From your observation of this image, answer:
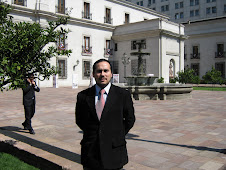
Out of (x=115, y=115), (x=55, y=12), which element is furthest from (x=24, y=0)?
(x=115, y=115)

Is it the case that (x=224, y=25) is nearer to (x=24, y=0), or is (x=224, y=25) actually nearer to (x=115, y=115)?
(x=24, y=0)

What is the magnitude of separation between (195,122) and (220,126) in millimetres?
775

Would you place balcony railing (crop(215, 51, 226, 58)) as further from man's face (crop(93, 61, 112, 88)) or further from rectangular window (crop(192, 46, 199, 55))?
man's face (crop(93, 61, 112, 88))

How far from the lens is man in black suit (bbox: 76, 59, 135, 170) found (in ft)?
7.84

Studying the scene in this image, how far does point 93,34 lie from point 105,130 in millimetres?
28250

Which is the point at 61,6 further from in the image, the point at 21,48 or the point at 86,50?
the point at 21,48

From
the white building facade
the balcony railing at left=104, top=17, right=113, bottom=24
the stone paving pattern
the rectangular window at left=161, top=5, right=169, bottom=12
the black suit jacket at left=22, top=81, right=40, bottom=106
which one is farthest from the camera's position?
the rectangular window at left=161, top=5, right=169, bottom=12

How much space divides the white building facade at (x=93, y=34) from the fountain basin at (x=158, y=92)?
1269 centimetres

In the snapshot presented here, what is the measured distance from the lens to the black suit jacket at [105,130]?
7.83 feet

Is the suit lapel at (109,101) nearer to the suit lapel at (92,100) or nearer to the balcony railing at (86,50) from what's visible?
the suit lapel at (92,100)

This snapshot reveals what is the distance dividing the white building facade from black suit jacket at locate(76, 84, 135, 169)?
73.7 feet

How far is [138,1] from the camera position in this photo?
56.5 metres

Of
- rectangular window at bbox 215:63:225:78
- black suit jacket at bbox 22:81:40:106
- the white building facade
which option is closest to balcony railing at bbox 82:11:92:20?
the white building facade

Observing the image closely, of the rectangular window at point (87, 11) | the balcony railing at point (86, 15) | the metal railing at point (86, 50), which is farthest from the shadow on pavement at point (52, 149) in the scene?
the rectangular window at point (87, 11)
